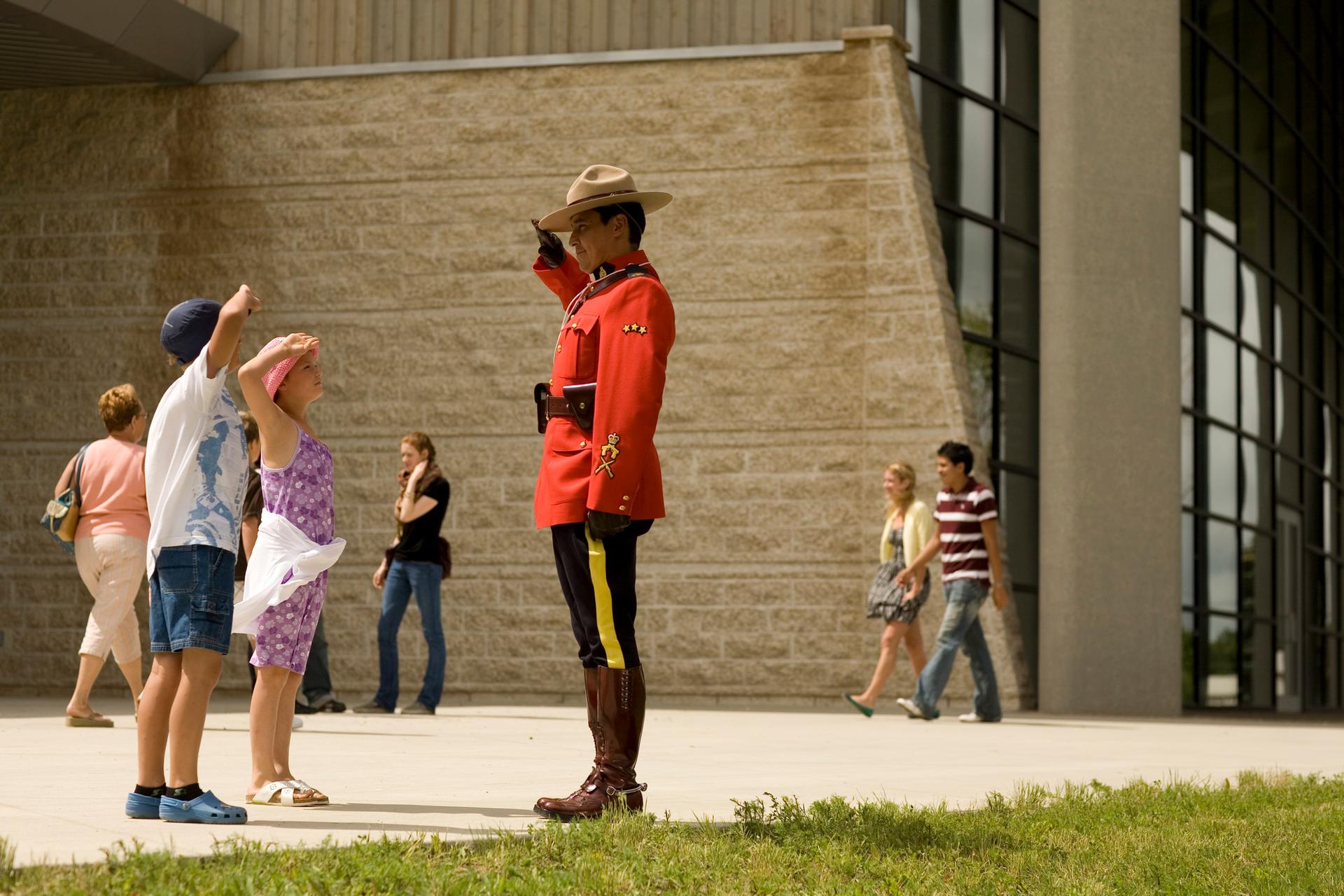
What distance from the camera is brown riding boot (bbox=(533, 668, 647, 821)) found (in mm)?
5527

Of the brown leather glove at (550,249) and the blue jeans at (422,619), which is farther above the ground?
the brown leather glove at (550,249)

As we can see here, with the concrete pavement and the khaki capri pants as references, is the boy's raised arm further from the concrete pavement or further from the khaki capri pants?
the khaki capri pants

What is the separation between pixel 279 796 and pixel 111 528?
4408mm

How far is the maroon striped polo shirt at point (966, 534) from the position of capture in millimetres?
12719

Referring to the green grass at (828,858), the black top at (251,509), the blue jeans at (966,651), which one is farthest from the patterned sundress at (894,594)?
the green grass at (828,858)

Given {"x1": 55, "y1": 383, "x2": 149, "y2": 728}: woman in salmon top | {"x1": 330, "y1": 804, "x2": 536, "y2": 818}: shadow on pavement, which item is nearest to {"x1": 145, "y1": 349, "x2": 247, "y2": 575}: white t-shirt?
{"x1": 330, "y1": 804, "x2": 536, "y2": 818}: shadow on pavement

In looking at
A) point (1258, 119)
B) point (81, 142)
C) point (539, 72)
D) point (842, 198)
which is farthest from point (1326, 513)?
point (81, 142)

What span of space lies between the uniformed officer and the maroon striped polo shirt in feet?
24.2

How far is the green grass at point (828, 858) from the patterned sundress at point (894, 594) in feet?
20.7

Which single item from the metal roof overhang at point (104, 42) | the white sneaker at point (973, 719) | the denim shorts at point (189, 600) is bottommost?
the white sneaker at point (973, 719)

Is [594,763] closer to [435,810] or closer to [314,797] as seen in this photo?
[435,810]

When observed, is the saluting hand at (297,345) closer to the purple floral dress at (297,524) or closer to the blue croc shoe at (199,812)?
the purple floral dress at (297,524)

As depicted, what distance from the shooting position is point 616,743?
5.59 meters

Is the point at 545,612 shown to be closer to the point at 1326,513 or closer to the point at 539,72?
the point at 539,72
